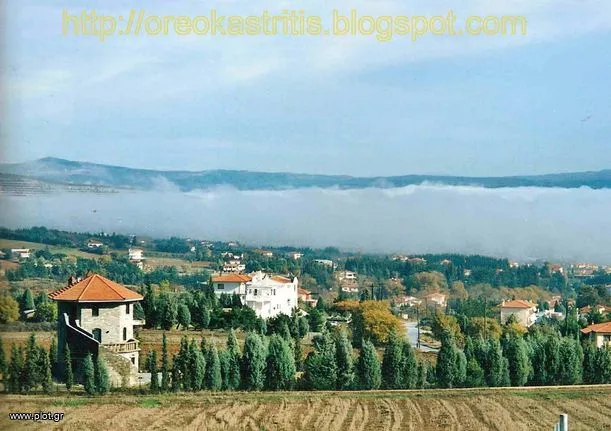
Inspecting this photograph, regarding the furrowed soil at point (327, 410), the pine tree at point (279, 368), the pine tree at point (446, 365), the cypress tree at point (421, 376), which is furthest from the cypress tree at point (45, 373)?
the pine tree at point (446, 365)

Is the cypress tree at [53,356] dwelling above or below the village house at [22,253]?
below

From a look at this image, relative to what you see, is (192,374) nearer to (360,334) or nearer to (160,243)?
(360,334)

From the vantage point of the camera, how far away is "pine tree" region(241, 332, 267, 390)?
10602mm

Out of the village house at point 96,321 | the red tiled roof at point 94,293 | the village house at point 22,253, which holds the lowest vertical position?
the village house at point 96,321

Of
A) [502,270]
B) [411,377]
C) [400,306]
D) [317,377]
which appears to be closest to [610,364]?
[411,377]

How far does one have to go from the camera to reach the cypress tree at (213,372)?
10.4 metres

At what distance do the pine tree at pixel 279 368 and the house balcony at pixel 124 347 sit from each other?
1898 millimetres

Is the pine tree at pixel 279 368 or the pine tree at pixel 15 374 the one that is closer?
the pine tree at pixel 15 374

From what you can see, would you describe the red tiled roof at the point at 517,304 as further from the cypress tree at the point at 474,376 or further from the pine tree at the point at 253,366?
the pine tree at the point at 253,366

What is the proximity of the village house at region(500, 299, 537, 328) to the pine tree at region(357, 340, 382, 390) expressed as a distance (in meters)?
4.43

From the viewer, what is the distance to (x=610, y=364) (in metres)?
11.6

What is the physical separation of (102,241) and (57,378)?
6.50 meters

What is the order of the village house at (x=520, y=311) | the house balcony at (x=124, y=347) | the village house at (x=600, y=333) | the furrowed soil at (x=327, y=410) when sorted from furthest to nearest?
the village house at (x=520, y=311)
the village house at (x=600, y=333)
the house balcony at (x=124, y=347)
the furrowed soil at (x=327, y=410)

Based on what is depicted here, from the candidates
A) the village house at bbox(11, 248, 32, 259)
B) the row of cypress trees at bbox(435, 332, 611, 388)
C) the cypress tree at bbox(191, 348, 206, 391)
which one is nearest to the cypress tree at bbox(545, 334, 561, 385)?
the row of cypress trees at bbox(435, 332, 611, 388)
